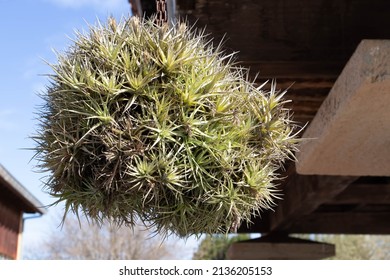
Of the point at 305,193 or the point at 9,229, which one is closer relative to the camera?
the point at 305,193

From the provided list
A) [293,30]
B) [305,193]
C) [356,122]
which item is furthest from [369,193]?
[356,122]

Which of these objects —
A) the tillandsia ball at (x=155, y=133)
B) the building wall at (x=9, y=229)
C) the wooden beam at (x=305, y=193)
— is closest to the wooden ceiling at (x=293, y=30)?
the tillandsia ball at (x=155, y=133)

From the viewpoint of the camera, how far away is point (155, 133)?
4.58ft

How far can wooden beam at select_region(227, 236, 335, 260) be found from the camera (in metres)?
6.76

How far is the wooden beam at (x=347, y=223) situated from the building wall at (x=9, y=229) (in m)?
5.14

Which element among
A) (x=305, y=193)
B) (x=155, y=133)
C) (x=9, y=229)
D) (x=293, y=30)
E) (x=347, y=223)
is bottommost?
(x=155, y=133)

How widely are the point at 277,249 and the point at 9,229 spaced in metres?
5.74

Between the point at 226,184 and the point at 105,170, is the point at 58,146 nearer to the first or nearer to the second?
the point at 105,170

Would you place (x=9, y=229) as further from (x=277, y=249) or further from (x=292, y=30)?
(x=292, y=30)

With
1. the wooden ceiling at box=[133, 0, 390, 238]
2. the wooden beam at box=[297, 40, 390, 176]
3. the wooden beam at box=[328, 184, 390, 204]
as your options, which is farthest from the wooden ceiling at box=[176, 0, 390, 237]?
the wooden beam at box=[328, 184, 390, 204]

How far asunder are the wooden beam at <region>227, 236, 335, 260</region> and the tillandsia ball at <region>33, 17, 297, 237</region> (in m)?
5.32

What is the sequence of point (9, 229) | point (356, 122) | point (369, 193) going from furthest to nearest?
point (9, 229) < point (369, 193) < point (356, 122)

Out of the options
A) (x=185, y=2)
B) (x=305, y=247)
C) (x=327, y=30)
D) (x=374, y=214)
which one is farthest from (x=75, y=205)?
(x=374, y=214)

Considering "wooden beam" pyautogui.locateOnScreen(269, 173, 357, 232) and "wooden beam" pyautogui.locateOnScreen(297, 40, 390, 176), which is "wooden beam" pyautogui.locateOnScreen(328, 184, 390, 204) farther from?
"wooden beam" pyautogui.locateOnScreen(297, 40, 390, 176)
